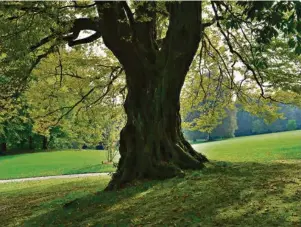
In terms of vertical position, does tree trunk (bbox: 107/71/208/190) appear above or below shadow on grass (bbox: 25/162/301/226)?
above

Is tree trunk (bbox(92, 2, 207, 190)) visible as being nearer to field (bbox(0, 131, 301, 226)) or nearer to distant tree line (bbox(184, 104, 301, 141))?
field (bbox(0, 131, 301, 226))

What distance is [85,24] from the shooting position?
10.5 meters

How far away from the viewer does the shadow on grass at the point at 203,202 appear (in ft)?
17.1

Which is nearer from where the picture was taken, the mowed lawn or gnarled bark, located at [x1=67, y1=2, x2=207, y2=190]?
gnarled bark, located at [x1=67, y1=2, x2=207, y2=190]

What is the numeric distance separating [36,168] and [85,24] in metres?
21.4

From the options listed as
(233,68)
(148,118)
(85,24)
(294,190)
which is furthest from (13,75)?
(233,68)

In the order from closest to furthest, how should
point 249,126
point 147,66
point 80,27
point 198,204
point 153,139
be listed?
point 198,204 < point 153,139 < point 147,66 < point 80,27 < point 249,126

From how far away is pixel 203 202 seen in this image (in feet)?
20.2

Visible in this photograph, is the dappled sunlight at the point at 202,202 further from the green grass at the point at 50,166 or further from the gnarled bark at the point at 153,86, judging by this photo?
the green grass at the point at 50,166

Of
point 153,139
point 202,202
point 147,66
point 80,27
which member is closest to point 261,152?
point 147,66

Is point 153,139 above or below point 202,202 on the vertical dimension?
above

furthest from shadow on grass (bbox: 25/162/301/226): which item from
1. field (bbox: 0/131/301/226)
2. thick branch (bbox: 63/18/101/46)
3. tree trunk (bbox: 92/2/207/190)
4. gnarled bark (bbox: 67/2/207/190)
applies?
thick branch (bbox: 63/18/101/46)

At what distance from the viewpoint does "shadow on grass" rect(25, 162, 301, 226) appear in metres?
5.22

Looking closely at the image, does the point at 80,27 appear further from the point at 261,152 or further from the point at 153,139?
the point at 261,152
